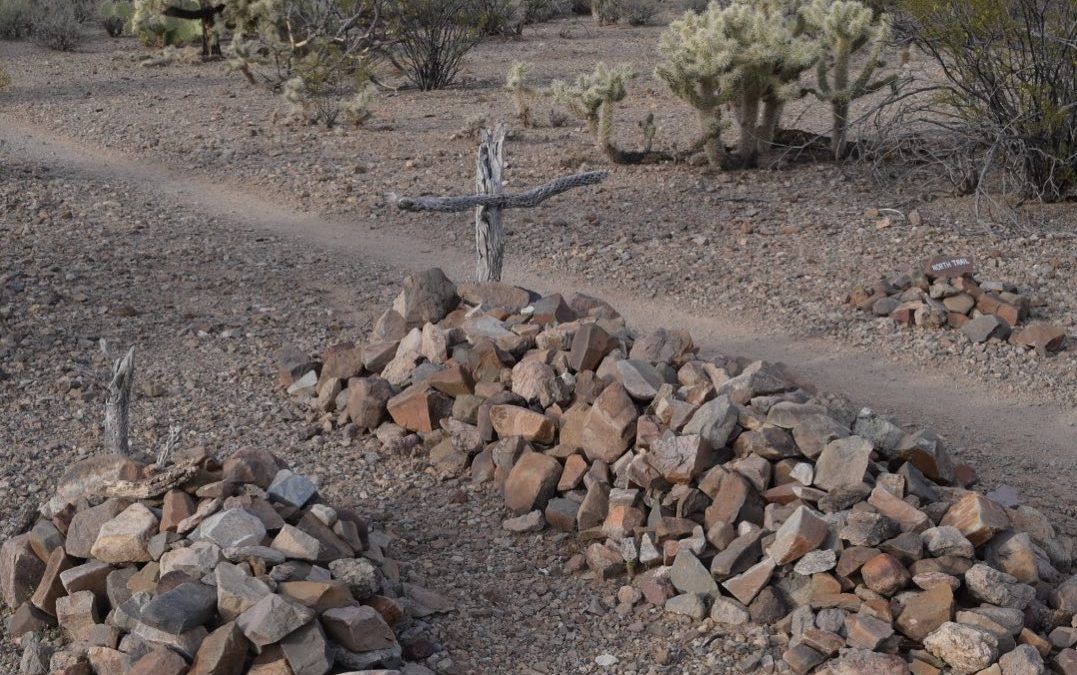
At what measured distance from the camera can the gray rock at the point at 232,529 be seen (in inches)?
147

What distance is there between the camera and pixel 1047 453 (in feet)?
18.8

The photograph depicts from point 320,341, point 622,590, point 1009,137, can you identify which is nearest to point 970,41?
point 1009,137

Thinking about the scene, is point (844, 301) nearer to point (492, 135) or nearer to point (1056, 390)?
point (1056, 390)

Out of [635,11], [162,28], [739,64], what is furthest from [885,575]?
[635,11]

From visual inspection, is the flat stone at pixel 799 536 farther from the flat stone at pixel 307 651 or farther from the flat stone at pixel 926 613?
the flat stone at pixel 307 651

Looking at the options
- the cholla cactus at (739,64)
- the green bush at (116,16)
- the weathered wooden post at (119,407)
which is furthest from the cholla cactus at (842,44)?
the green bush at (116,16)

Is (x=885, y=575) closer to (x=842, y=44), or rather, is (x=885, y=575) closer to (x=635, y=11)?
(x=842, y=44)

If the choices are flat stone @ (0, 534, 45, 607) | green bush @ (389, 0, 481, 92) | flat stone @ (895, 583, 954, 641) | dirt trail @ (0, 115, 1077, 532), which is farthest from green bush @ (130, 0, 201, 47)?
flat stone @ (895, 583, 954, 641)

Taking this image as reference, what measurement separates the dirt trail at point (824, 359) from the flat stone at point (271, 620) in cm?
323

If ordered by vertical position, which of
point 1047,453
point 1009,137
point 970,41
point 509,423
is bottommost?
point 1047,453

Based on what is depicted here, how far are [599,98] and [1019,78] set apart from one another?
3.54m

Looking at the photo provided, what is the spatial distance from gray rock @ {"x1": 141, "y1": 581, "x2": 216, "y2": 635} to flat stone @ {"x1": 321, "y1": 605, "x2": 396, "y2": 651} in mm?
348

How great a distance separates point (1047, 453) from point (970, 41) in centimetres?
456

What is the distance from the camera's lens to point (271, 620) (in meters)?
3.40
